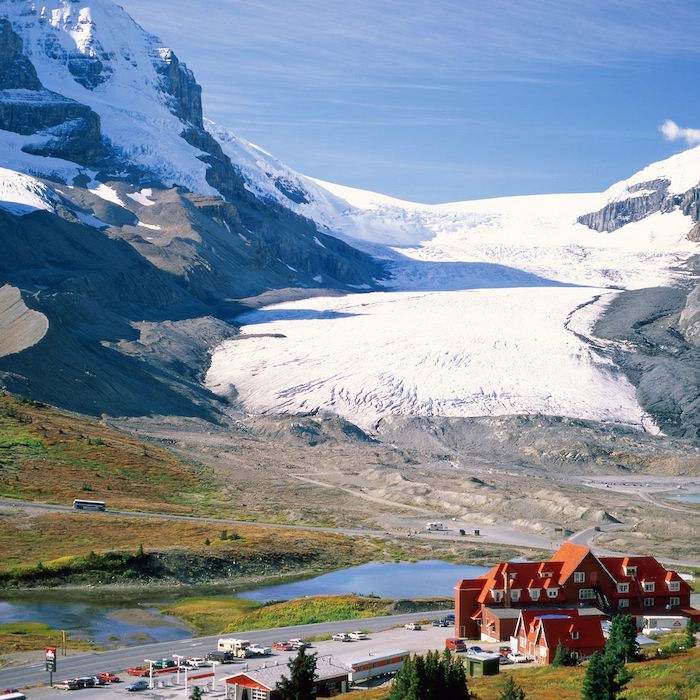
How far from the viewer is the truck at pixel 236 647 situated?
50.9 m

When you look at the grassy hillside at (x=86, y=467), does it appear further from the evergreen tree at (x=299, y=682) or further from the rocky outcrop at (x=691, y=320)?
the rocky outcrop at (x=691, y=320)

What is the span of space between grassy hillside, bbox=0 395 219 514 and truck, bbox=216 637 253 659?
4227cm

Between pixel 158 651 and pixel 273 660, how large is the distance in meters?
6.17

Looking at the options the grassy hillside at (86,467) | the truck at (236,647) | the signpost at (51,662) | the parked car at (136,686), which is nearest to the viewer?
the parked car at (136,686)

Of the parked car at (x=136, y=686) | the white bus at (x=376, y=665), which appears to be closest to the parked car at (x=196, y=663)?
the parked car at (x=136, y=686)

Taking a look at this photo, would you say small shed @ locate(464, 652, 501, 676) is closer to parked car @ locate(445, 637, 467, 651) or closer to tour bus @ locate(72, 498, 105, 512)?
parked car @ locate(445, 637, 467, 651)

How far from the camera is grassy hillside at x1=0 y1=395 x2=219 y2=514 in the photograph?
97.0m

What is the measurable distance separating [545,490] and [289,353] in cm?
6604

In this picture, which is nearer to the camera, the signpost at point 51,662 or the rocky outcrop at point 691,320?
the signpost at point 51,662

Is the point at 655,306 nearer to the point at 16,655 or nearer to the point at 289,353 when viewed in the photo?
the point at 289,353

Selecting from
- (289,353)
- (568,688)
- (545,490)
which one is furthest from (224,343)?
(568,688)

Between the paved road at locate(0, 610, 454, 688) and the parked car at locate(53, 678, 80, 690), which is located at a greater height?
the paved road at locate(0, 610, 454, 688)

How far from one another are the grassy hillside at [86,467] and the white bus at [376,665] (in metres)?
48.6

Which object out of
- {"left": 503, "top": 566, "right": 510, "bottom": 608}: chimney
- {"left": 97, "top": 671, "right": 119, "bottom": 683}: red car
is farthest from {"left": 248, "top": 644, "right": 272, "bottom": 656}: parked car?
{"left": 503, "top": 566, "right": 510, "bottom": 608}: chimney
